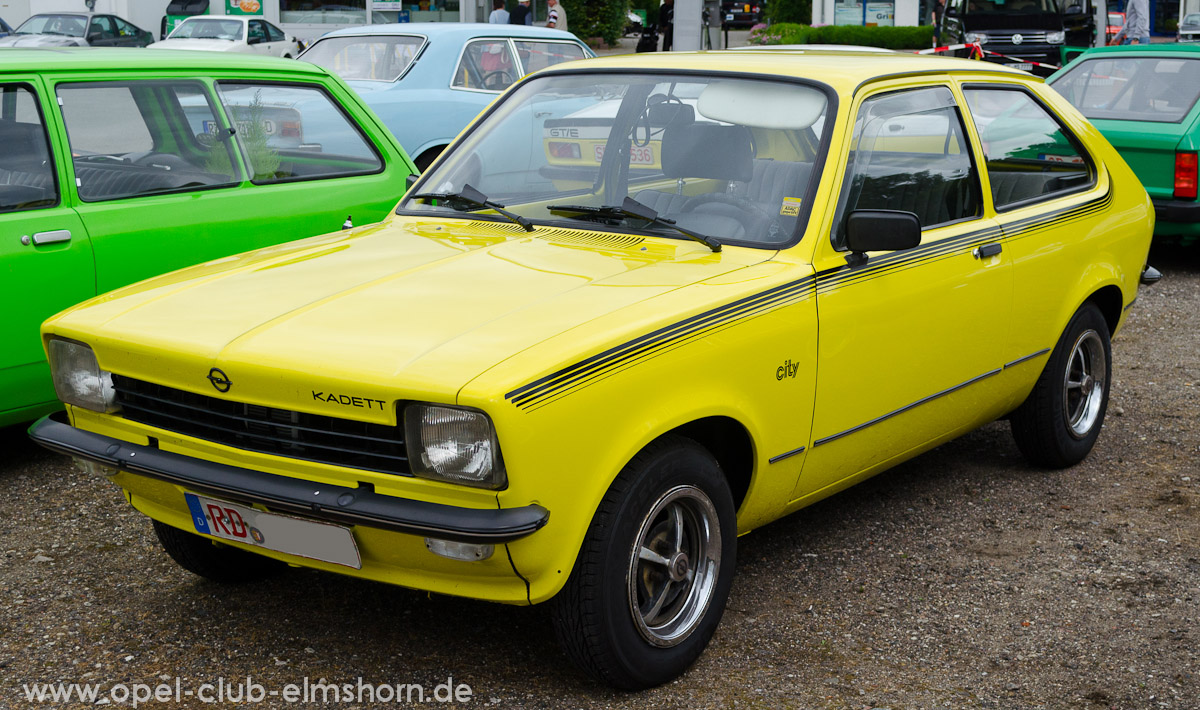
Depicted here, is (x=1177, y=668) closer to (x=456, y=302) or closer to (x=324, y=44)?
(x=456, y=302)

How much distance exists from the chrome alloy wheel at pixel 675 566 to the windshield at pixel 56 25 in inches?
1077

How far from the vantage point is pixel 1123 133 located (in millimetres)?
8758

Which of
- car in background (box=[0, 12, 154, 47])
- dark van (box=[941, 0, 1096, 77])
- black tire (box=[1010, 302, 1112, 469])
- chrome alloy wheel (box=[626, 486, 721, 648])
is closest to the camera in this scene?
chrome alloy wheel (box=[626, 486, 721, 648])

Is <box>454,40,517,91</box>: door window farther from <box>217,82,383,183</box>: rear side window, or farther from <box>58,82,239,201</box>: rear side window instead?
<box>58,82,239,201</box>: rear side window

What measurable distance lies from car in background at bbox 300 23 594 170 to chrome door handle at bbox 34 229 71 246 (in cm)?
480

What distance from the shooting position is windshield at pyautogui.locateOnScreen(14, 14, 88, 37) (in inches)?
1065

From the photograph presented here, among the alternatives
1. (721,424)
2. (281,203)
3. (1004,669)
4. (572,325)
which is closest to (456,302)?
(572,325)

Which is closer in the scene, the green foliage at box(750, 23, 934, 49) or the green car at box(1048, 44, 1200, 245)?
the green car at box(1048, 44, 1200, 245)

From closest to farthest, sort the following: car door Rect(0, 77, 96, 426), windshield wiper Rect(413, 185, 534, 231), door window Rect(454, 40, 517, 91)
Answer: windshield wiper Rect(413, 185, 534, 231) → car door Rect(0, 77, 96, 426) → door window Rect(454, 40, 517, 91)

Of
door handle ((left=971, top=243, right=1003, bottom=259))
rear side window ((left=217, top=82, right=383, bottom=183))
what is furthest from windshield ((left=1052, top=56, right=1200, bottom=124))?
rear side window ((left=217, top=82, right=383, bottom=183))

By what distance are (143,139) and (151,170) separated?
0.49ft

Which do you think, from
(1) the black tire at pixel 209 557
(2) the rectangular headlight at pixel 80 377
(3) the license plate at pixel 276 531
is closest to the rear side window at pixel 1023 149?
(3) the license plate at pixel 276 531

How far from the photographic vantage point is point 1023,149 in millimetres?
4816

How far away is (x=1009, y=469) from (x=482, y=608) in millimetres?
2511
